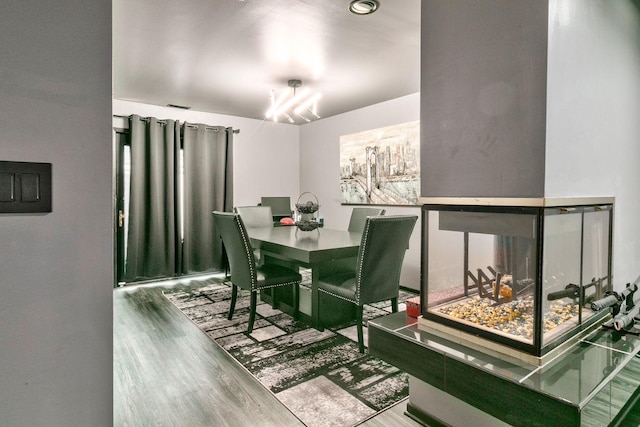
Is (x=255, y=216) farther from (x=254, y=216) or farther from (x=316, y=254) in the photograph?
(x=316, y=254)

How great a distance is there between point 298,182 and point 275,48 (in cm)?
345

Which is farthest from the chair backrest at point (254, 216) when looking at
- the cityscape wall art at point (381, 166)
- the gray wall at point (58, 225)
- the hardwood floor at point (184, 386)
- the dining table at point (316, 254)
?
the gray wall at point (58, 225)

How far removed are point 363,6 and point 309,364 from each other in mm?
2319

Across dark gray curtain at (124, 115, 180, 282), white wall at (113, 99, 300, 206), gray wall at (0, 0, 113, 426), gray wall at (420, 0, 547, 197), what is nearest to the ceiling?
dark gray curtain at (124, 115, 180, 282)

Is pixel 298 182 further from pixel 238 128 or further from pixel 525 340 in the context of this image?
pixel 525 340

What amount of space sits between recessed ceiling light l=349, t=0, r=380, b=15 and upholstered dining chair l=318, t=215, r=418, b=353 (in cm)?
131

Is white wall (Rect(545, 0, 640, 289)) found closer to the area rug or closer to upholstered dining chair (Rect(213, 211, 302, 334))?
the area rug

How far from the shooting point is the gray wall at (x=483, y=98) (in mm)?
1355

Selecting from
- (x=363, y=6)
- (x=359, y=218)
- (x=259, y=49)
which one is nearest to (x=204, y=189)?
(x=359, y=218)

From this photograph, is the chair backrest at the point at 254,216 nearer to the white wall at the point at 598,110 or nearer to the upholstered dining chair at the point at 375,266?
the upholstered dining chair at the point at 375,266

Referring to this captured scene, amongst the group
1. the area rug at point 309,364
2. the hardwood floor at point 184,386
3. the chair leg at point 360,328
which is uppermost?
the chair leg at point 360,328

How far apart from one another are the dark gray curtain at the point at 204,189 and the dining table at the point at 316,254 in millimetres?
1860

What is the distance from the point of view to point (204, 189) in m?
5.06

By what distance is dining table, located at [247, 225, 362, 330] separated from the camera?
268 centimetres
